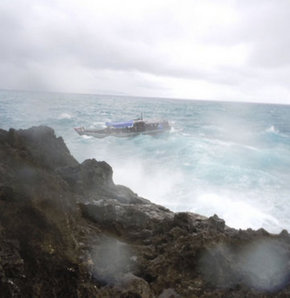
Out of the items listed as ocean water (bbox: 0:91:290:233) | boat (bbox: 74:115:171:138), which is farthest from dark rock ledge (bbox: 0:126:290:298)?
boat (bbox: 74:115:171:138)

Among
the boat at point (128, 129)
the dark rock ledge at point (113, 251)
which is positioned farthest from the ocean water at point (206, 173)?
the dark rock ledge at point (113, 251)

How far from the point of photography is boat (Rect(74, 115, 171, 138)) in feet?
143

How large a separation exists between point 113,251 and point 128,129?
135 feet

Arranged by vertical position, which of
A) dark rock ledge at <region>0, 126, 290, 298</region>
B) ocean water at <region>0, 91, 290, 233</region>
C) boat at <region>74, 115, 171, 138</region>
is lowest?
ocean water at <region>0, 91, 290, 233</region>

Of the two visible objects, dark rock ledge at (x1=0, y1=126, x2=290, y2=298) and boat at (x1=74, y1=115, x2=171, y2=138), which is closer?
dark rock ledge at (x1=0, y1=126, x2=290, y2=298)

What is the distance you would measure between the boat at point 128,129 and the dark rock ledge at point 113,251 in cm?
3708

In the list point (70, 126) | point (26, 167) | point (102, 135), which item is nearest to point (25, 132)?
point (26, 167)

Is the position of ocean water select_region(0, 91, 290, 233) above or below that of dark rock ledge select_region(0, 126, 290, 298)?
below

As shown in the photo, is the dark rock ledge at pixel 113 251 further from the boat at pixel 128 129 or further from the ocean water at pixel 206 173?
the boat at pixel 128 129

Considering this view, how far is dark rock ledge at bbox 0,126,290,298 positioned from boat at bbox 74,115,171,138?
37081mm

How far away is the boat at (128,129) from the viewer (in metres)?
43.6

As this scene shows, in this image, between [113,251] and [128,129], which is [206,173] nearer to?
[113,251]

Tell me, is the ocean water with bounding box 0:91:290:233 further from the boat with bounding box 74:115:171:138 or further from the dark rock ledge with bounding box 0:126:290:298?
the dark rock ledge with bounding box 0:126:290:298

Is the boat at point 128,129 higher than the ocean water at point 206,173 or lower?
higher
